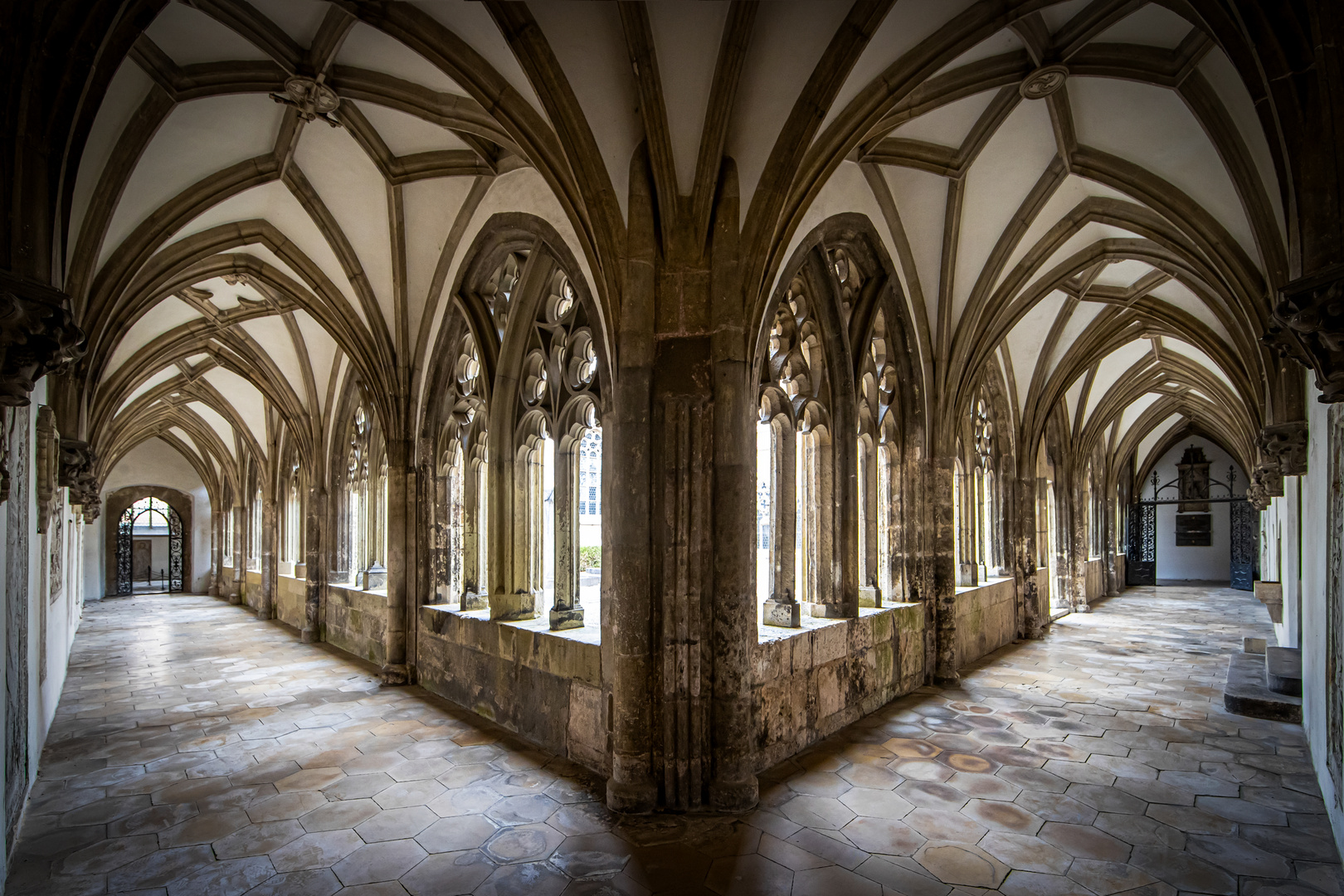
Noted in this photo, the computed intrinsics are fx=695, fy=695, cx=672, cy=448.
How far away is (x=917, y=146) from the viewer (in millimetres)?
5891

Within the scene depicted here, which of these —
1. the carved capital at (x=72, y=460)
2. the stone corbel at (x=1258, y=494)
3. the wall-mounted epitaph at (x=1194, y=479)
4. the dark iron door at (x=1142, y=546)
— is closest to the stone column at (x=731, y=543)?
the carved capital at (x=72, y=460)

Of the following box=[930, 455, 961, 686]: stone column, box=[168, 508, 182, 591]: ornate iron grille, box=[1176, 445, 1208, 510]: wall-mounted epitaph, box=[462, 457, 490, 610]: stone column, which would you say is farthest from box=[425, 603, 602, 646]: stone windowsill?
box=[1176, 445, 1208, 510]: wall-mounted epitaph

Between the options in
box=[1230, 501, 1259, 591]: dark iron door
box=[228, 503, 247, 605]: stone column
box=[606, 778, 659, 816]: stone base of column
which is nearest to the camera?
box=[606, 778, 659, 816]: stone base of column

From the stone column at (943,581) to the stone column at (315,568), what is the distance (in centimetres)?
852

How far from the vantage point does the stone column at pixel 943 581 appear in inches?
275

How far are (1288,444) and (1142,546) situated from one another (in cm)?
1923

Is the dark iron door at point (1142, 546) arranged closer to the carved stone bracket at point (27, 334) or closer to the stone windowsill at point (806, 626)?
the stone windowsill at point (806, 626)

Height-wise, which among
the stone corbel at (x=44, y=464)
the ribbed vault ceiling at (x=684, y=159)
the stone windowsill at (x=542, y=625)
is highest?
the ribbed vault ceiling at (x=684, y=159)

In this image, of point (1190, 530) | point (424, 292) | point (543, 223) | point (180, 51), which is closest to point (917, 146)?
point (543, 223)

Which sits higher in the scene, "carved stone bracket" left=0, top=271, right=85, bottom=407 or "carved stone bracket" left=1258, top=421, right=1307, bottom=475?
"carved stone bracket" left=0, top=271, right=85, bottom=407

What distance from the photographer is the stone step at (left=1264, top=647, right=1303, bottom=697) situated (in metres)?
6.27

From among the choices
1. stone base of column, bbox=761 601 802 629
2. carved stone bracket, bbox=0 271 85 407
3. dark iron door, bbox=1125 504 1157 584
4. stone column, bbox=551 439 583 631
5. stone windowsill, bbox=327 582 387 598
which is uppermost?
carved stone bracket, bbox=0 271 85 407

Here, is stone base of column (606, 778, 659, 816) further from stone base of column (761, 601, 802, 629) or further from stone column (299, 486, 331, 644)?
stone column (299, 486, 331, 644)

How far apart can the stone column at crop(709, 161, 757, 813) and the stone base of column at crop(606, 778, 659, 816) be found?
349 millimetres
